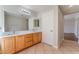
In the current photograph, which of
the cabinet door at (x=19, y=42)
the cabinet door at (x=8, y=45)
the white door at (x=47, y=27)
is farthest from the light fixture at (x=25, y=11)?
the cabinet door at (x=8, y=45)

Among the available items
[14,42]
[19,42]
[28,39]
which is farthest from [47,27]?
[14,42]

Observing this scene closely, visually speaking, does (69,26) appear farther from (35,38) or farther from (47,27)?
(35,38)

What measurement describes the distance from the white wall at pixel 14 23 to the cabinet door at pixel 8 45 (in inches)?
36.4

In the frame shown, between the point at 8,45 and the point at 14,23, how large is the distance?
148 centimetres

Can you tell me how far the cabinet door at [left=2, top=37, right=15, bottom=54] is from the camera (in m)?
3.16

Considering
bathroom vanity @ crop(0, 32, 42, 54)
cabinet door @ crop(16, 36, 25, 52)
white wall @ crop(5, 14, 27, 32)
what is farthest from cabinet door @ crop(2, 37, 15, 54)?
white wall @ crop(5, 14, 27, 32)

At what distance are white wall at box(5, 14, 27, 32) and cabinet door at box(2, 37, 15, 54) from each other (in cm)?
92

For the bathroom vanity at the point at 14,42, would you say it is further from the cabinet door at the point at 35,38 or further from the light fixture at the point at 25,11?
the light fixture at the point at 25,11

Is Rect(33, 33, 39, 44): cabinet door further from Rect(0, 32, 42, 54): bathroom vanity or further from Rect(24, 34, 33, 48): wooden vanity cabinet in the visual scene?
Rect(24, 34, 33, 48): wooden vanity cabinet

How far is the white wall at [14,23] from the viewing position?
417cm

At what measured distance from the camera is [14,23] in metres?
4.51

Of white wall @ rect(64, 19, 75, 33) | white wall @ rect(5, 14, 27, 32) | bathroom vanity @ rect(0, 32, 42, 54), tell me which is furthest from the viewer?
white wall @ rect(64, 19, 75, 33)
